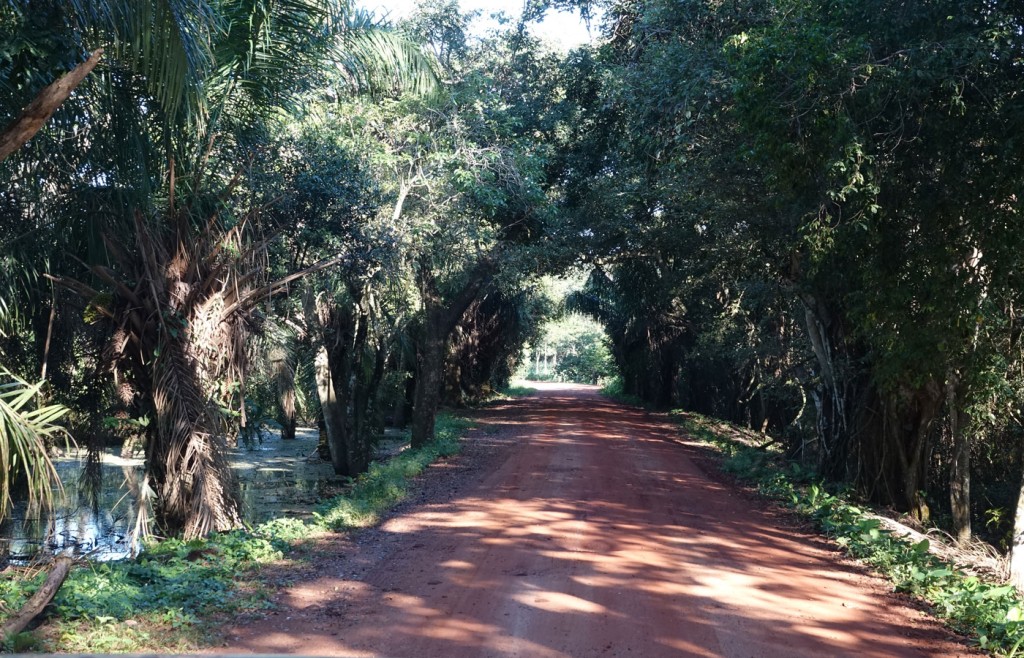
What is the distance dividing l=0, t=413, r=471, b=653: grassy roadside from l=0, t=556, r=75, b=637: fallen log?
99 mm

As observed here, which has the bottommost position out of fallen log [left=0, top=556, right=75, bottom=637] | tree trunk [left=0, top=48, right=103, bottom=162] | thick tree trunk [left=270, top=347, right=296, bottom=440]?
fallen log [left=0, top=556, right=75, bottom=637]

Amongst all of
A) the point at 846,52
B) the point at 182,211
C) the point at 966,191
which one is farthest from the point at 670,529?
the point at 182,211

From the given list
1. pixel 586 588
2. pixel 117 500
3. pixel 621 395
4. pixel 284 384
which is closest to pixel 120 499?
pixel 117 500

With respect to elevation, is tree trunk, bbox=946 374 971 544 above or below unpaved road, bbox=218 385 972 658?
above

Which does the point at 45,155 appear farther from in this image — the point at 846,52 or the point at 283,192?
the point at 846,52

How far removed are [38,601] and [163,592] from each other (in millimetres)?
1136

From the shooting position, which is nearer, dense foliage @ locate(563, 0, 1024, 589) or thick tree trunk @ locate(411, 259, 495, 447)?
dense foliage @ locate(563, 0, 1024, 589)

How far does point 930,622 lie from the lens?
6.71m

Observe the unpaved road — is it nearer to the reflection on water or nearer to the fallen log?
the fallen log

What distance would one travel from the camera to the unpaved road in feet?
19.5

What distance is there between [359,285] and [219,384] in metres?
4.85

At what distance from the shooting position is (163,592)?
6.58m

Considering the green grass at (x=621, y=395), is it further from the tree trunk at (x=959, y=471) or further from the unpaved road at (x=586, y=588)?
the unpaved road at (x=586, y=588)

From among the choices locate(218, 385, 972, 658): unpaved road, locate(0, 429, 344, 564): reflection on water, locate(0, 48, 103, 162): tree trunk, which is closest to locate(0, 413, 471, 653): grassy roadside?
locate(218, 385, 972, 658): unpaved road
